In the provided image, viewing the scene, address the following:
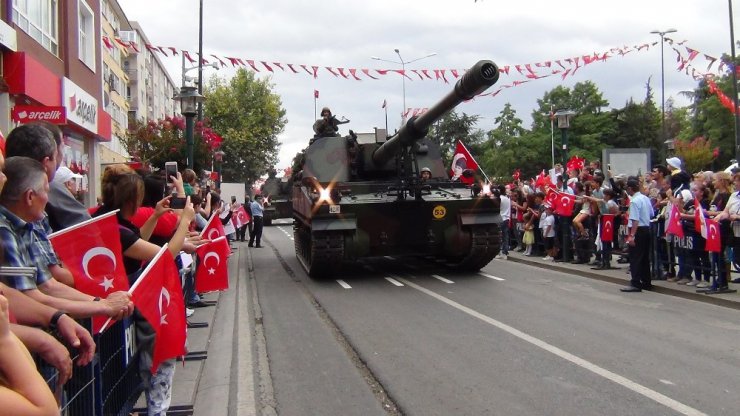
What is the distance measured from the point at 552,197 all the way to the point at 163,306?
12.2 m

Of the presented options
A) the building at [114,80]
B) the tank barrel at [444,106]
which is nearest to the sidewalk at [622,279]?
the tank barrel at [444,106]

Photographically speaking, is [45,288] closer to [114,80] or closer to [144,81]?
[114,80]

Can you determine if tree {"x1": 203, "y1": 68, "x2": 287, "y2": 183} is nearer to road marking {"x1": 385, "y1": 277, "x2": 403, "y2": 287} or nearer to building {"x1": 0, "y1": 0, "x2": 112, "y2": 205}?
building {"x1": 0, "y1": 0, "x2": 112, "y2": 205}

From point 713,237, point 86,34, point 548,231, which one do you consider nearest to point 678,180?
point 713,237

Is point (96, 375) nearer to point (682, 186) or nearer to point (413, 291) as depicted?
point (413, 291)

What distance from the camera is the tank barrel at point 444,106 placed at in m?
8.87

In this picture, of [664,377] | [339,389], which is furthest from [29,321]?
[664,377]

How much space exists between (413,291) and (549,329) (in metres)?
3.41

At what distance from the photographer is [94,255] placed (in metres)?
3.42

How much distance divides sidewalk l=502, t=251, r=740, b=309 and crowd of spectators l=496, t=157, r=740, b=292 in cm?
21

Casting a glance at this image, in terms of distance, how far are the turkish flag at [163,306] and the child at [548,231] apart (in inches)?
483

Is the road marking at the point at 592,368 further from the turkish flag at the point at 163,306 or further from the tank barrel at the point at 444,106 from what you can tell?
the turkish flag at the point at 163,306

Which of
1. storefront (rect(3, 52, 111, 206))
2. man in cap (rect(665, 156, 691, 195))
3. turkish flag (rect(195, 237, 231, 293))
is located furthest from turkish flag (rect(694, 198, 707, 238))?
storefront (rect(3, 52, 111, 206))

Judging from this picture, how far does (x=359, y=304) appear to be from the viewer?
9.66m
